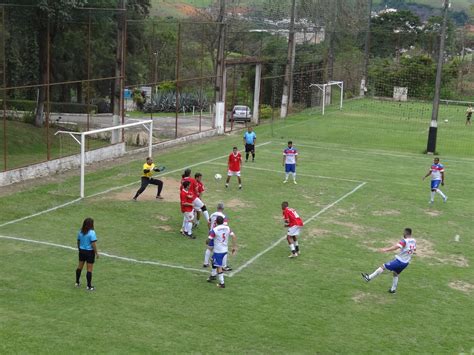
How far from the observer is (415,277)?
17.0 metres

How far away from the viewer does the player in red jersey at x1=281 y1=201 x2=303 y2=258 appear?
58.4 ft

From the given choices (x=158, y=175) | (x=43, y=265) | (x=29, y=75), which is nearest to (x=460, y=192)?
(x=158, y=175)

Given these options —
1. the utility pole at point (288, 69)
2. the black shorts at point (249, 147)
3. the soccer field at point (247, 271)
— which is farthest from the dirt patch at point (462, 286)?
the utility pole at point (288, 69)

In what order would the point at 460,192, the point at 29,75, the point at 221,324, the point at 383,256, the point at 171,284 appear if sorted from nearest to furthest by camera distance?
1. the point at 221,324
2. the point at 171,284
3. the point at 383,256
4. the point at 460,192
5. the point at 29,75

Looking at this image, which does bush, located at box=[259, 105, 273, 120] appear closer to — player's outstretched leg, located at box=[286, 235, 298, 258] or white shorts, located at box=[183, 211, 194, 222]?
white shorts, located at box=[183, 211, 194, 222]

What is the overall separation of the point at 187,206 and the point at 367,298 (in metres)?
6.24

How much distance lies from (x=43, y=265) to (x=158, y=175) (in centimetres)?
1211

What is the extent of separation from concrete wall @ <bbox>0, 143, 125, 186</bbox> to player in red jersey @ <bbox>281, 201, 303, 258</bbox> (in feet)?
41.6

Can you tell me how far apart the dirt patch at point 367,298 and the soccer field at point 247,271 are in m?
0.06

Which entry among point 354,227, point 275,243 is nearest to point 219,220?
point 275,243

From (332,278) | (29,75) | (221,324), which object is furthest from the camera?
(29,75)

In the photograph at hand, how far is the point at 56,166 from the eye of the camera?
2841cm

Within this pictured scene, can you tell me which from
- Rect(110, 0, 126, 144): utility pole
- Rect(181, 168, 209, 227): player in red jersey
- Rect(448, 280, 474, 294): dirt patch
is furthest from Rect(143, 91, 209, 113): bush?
Rect(448, 280, 474, 294): dirt patch

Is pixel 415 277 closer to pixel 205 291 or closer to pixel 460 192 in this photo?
pixel 205 291
